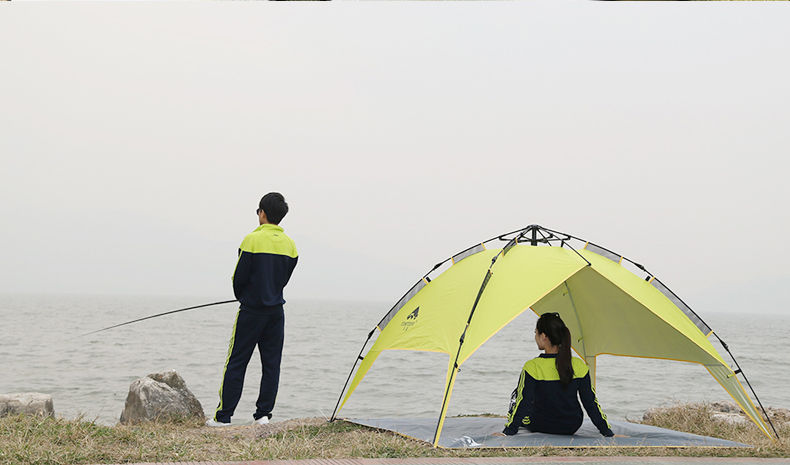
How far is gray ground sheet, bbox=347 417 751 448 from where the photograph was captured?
457 cm

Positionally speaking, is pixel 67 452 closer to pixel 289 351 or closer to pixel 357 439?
pixel 357 439

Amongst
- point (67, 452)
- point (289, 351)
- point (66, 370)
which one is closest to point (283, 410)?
point (67, 452)

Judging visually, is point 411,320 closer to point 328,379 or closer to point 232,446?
point 232,446

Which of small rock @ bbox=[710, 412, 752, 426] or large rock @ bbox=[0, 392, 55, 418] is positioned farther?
small rock @ bbox=[710, 412, 752, 426]

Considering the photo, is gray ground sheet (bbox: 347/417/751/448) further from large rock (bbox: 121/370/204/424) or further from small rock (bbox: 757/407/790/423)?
small rock (bbox: 757/407/790/423)

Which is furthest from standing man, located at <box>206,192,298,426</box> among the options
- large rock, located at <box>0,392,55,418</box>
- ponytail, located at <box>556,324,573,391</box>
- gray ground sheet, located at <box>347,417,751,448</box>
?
ponytail, located at <box>556,324,573,391</box>

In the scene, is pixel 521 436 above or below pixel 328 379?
above

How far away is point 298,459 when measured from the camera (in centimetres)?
380

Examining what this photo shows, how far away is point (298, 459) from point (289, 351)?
23.7 m

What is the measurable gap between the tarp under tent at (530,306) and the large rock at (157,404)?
166cm

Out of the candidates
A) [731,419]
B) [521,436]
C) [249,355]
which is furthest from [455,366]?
[731,419]

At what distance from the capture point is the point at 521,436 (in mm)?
4777

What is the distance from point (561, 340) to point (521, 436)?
2.72 feet

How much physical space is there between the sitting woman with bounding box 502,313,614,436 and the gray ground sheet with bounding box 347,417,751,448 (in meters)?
0.10
